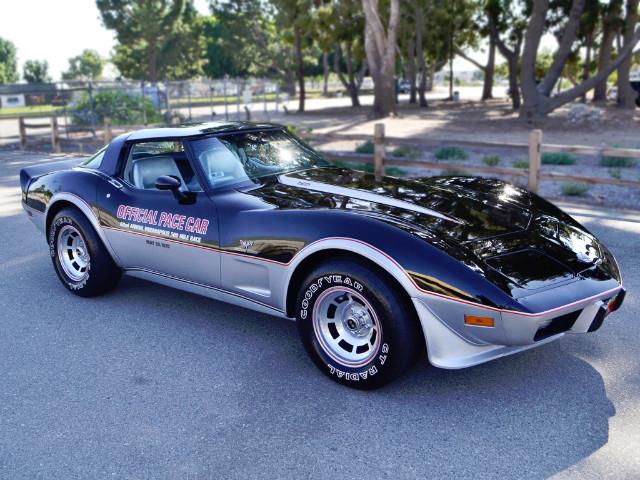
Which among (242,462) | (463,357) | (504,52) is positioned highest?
(504,52)

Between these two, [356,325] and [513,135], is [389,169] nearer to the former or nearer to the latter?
[356,325]

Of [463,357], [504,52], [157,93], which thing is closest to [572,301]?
[463,357]

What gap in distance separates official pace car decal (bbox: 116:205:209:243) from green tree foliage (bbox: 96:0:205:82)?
56.6 metres

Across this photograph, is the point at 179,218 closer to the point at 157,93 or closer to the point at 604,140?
the point at 604,140

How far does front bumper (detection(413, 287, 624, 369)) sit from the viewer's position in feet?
10.3

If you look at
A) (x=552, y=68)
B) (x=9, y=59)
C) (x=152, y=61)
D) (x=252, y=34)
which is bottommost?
(x=552, y=68)

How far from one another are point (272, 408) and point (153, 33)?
59489mm

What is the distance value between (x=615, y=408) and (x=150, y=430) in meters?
2.46

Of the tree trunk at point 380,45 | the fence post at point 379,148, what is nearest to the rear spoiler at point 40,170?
the fence post at point 379,148

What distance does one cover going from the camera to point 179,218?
14.5 feet

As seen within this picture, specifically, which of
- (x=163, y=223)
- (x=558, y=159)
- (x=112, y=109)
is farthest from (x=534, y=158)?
(x=112, y=109)

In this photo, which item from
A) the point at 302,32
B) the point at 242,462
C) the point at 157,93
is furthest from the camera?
the point at 302,32

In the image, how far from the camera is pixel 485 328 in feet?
10.5

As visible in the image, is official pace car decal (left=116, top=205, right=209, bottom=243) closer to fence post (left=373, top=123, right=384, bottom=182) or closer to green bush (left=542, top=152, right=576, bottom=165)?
fence post (left=373, top=123, right=384, bottom=182)
